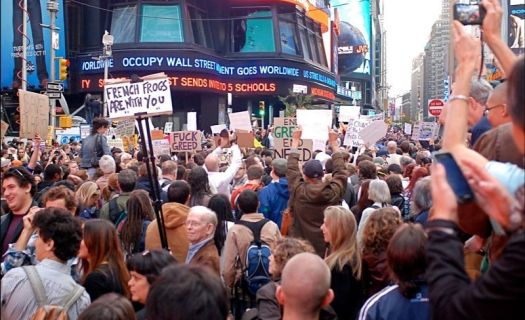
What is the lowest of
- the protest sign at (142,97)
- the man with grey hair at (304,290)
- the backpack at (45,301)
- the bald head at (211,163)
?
the backpack at (45,301)

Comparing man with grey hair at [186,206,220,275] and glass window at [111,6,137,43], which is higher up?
glass window at [111,6,137,43]

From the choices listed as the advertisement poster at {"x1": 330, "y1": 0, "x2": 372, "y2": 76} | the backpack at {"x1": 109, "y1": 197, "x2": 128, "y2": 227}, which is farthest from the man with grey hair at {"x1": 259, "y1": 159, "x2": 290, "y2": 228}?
the advertisement poster at {"x1": 330, "y1": 0, "x2": 372, "y2": 76}

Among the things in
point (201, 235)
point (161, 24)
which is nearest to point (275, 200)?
point (201, 235)

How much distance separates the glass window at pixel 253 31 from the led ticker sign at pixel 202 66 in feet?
4.59

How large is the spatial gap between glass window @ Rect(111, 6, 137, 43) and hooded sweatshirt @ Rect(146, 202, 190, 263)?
3006 centimetres

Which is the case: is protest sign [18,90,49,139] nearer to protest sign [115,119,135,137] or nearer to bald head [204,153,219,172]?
bald head [204,153,219,172]

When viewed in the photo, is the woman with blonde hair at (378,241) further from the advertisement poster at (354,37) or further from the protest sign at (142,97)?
the advertisement poster at (354,37)

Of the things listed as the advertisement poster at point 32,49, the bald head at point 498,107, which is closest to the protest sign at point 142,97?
the bald head at point 498,107

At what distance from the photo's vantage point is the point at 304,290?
3180 millimetres

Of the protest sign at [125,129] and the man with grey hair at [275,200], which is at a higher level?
the protest sign at [125,129]

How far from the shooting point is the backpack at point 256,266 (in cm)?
538

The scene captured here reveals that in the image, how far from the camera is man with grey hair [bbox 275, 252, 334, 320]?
3184 millimetres

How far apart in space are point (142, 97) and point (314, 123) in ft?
19.9

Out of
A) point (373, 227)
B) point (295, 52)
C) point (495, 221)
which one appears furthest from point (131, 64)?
point (495, 221)
